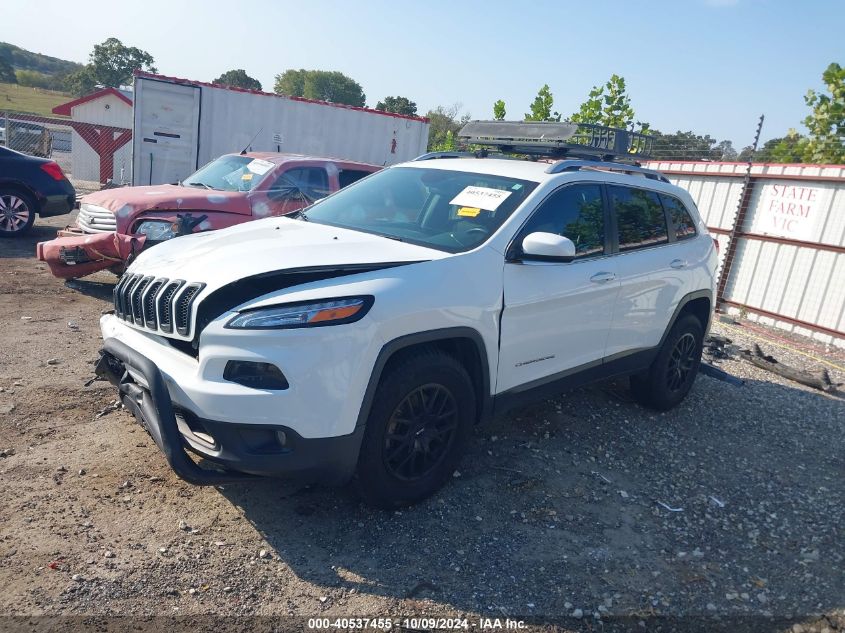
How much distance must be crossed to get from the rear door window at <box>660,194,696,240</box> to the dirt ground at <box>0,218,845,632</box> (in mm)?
1633

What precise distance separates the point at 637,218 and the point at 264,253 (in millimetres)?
2850

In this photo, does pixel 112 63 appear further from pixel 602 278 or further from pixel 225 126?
pixel 602 278

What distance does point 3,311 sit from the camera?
6242mm

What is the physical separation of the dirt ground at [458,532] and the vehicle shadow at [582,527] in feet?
0.04

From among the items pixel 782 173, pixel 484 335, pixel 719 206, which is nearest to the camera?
pixel 484 335

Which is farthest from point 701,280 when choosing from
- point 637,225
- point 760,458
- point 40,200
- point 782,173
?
point 40,200

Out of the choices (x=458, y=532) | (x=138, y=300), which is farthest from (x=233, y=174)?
(x=458, y=532)

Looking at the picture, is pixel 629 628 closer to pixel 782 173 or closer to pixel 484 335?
pixel 484 335

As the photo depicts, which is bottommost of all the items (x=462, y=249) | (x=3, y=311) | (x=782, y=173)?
(x=3, y=311)

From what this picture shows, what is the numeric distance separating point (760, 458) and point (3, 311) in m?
6.88

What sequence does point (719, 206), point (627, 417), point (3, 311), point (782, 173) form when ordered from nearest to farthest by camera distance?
point (627, 417) < point (3, 311) < point (782, 173) < point (719, 206)

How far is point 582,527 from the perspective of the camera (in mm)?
3578

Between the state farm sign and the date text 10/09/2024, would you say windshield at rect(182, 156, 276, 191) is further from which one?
the state farm sign

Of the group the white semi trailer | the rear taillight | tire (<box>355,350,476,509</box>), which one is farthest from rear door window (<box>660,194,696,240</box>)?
the white semi trailer
